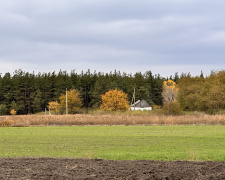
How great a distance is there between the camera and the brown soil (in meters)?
10.5

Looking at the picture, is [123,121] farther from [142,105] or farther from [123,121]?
[142,105]

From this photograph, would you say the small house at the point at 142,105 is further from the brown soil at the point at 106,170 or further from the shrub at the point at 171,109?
the brown soil at the point at 106,170

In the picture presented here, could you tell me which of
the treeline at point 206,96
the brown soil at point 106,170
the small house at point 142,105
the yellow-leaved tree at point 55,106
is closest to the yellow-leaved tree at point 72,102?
the yellow-leaved tree at point 55,106

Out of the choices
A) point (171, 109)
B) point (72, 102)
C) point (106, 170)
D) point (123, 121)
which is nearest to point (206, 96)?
point (171, 109)

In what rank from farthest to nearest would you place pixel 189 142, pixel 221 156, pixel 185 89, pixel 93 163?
1. pixel 185 89
2. pixel 189 142
3. pixel 221 156
4. pixel 93 163

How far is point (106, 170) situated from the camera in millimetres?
11266

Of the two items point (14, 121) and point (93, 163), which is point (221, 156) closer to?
point (93, 163)

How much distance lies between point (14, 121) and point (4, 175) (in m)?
34.9

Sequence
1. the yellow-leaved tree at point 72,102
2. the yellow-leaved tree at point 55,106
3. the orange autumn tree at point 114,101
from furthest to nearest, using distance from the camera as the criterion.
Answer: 1. the yellow-leaved tree at point 55,106
2. the yellow-leaved tree at point 72,102
3. the orange autumn tree at point 114,101

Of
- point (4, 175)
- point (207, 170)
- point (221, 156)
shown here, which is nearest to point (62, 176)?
point (4, 175)

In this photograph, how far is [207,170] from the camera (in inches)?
438

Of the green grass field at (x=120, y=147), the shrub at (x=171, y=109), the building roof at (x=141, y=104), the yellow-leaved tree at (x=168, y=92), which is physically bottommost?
the green grass field at (x=120, y=147)

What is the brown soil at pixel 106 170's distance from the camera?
34.3 feet

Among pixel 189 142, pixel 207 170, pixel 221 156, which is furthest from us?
pixel 189 142
